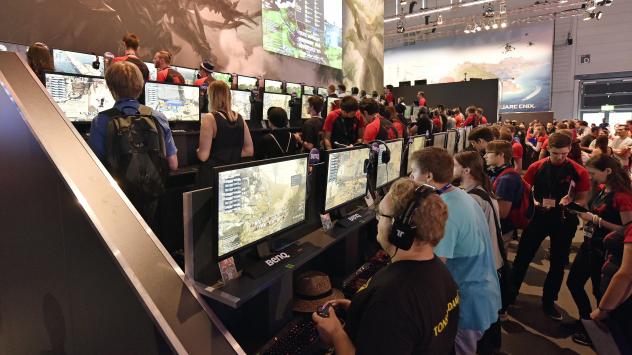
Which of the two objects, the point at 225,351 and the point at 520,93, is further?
the point at 520,93

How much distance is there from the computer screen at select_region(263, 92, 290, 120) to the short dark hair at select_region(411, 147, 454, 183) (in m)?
3.69

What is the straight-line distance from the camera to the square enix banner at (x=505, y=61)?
51.5 ft

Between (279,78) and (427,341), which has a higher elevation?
(279,78)

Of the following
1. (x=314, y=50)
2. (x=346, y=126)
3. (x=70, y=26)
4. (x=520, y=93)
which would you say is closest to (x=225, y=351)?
(x=346, y=126)

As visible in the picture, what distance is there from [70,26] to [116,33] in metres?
0.71

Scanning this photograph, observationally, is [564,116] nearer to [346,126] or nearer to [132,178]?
[346,126]

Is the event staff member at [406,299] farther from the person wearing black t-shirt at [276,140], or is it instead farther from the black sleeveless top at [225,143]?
the person wearing black t-shirt at [276,140]

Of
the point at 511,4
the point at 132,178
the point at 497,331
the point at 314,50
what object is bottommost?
the point at 497,331

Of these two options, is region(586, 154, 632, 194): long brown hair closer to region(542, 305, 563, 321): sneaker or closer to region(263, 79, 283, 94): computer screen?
region(542, 305, 563, 321): sneaker

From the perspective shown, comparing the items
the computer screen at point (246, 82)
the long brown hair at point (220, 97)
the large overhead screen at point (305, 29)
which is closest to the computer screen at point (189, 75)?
the computer screen at point (246, 82)

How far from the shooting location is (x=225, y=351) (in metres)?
1.14

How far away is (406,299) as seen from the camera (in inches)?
42.2

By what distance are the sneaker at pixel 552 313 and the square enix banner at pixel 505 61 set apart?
12.5 metres

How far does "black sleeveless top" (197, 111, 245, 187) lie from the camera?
2795 mm
